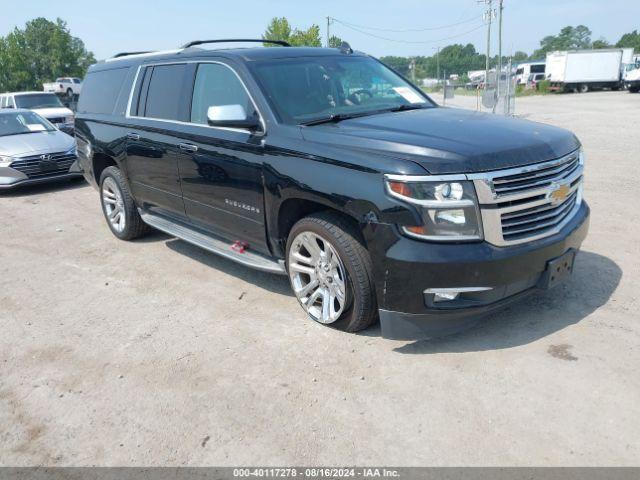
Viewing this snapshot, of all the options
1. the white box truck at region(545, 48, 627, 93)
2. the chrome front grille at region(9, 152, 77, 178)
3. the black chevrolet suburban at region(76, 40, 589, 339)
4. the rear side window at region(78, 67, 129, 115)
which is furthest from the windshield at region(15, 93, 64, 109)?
the white box truck at region(545, 48, 627, 93)

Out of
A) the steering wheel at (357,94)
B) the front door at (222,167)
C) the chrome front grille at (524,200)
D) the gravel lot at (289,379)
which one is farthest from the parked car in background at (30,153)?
the chrome front grille at (524,200)

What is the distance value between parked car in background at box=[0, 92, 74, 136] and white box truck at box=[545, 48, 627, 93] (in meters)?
38.1

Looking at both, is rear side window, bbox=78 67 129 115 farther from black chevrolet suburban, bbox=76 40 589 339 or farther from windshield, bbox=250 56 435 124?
windshield, bbox=250 56 435 124

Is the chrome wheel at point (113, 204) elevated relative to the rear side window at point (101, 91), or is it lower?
lower

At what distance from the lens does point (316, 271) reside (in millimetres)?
3967

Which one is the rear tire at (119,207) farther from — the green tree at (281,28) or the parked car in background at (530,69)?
the parked car in background at (530,69)

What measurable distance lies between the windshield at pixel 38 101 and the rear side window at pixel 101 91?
12479 millimetres

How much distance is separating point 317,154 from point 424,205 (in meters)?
0.88

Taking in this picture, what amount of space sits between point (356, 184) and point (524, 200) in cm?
103

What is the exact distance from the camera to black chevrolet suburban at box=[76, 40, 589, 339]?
10.7ft

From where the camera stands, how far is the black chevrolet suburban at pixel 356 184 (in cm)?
325

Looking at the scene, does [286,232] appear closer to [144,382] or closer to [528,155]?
[144,382]

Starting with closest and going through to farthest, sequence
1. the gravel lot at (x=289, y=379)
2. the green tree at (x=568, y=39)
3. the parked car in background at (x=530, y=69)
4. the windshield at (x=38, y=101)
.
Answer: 1. the gravel lot at (x=289, y=379)
2. the windshield at (x=38, y=101)
3. the parked car in background at (x=530, y=69)
4. the green tree at (x=568, y=39)

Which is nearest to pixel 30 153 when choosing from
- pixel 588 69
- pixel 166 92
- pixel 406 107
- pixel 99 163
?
pixel 99 163
